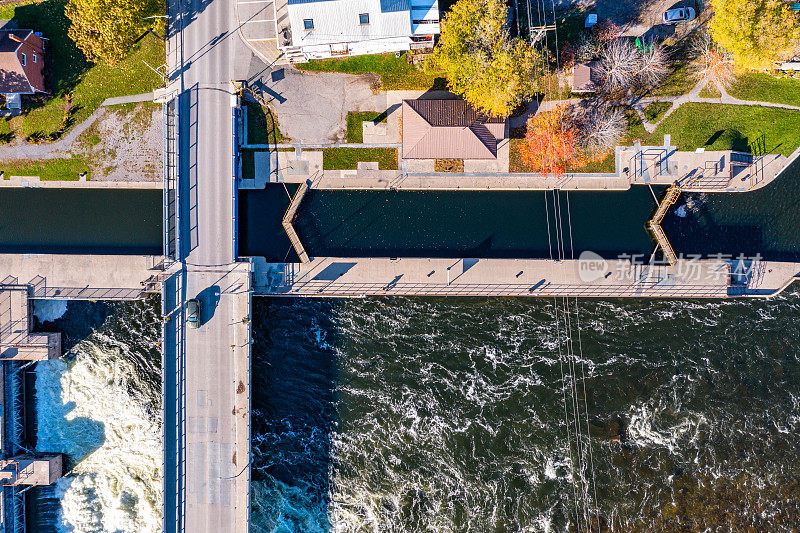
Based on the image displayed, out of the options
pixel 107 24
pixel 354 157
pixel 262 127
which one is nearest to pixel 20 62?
pixel 107 24

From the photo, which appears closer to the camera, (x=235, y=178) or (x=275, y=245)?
(x=235, y=178)

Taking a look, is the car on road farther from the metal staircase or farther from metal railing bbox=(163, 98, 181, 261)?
the metal staircase

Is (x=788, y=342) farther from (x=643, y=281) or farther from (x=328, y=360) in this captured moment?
(x=328, y=360)

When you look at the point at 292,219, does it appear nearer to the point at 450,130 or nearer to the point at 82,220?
the point at 450,130

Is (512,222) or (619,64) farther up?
(619,64)

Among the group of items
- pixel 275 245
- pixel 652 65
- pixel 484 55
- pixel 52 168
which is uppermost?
pixel 652 65

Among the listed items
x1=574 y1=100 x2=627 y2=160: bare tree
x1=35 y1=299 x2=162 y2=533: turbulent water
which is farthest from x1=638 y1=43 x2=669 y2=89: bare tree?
x1=35 y1=299 x2=162 y2=533: turbulent water

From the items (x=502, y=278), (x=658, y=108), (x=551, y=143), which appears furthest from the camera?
(x=658, y=108)

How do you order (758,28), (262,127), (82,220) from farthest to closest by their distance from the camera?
(82,220)
(262,127)
(758,28)
